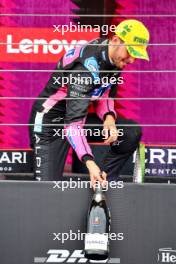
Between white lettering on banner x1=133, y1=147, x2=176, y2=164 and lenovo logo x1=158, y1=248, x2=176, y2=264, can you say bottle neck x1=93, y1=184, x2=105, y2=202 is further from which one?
white lettering on banner x1=133, y1=147, x2=176, y2=164

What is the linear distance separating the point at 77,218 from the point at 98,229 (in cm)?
14

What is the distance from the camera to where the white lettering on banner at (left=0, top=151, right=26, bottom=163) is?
4.75m

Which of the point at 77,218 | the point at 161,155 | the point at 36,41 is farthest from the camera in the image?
the point at 36,41

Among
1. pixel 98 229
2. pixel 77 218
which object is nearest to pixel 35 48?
pixel 77 218

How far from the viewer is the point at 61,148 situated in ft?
13.1

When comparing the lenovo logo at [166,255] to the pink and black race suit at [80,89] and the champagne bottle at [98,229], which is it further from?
the pink and black race suit at [80,89]

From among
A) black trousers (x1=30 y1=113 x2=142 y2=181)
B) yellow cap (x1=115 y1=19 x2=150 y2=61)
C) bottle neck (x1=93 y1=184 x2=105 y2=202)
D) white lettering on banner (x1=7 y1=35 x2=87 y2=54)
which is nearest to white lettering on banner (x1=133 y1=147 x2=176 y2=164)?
black trousers (x1=30 y1=113 x2=142 y2=181)

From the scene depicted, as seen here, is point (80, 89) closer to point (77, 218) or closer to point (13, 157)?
point (77, 218)

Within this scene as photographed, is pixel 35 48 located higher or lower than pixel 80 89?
higher

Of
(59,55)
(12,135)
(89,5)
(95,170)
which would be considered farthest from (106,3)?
(95,170)

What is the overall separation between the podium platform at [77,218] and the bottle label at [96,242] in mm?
122

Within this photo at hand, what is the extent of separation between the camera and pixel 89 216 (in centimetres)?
329

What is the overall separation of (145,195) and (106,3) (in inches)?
68.4

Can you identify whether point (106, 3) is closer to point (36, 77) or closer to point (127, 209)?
point (36, 77)
